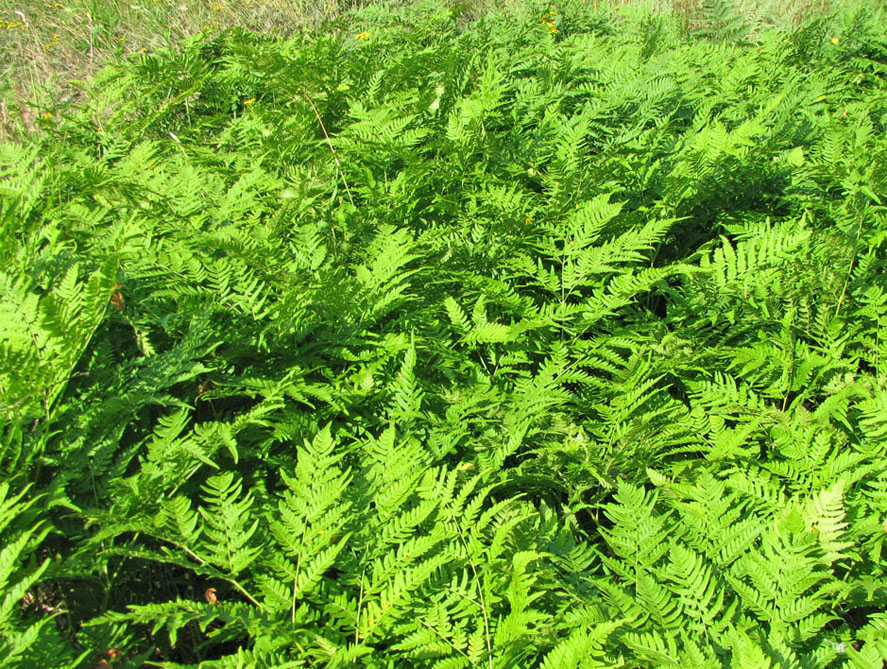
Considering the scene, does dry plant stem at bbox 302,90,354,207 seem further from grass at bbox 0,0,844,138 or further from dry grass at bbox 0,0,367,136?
dry grass at bbox 0,0,367,136

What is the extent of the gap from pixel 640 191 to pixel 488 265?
0.84 meters

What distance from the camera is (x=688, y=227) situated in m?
3.19

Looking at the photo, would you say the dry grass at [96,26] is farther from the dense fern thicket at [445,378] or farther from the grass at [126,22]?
the dense fern thicket at [445,378]

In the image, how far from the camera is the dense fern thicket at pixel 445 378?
A: 1.53 m

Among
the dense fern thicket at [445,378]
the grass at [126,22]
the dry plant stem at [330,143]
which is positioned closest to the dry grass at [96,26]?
the grass at [126,22]

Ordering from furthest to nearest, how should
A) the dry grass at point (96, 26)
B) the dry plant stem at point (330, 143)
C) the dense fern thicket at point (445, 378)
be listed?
the dry grass at point (96, 26), the dry plant stem at point (330, 143), the dense fern thicket at point (445, 378)

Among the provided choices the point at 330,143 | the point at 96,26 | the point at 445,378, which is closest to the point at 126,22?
the point at 96,26

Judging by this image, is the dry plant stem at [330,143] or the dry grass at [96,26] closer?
the dry plant stem at [330,143]

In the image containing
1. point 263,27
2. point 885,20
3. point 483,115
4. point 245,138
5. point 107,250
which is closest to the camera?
point 107,250

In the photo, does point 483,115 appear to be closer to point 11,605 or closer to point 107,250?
point 107,250

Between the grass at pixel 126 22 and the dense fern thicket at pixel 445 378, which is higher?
Answer: the grass at pixel 126 22

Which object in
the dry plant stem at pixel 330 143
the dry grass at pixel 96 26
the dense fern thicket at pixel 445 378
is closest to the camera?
the dense fern thicket at pixel 445 378

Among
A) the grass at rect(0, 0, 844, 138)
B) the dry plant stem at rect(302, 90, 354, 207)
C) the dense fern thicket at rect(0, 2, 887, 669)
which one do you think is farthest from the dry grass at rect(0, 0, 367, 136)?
the dry plant stem at rect(302, 90, 354, 207)

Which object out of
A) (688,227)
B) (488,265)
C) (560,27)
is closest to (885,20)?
(560,27)
